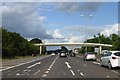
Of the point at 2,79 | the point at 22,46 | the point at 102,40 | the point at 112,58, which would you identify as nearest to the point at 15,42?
the point at 22,46

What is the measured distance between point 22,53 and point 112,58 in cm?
7960

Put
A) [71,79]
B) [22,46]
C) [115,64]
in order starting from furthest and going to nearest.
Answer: [22,46]
[115,64]
[71,79]

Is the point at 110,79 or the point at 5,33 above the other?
the point at 5,33

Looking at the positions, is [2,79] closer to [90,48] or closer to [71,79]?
[71,79]

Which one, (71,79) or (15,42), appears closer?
(71,79)

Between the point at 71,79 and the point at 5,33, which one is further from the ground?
the point at 5,33

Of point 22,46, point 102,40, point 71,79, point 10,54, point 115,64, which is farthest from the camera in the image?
point 102,40

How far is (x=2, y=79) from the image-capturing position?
1966 centimetres

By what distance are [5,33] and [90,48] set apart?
11131 centimetres

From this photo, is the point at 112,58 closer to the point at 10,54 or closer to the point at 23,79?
the point at 23,79

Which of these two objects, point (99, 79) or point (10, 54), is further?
point (10, 54)

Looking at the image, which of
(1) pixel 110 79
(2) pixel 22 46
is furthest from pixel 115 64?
(2) pixel 22 46

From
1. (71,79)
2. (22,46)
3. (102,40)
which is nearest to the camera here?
(71,79)

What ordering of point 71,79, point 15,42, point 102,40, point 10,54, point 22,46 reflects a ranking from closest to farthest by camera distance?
point 71,79
point 10,54
point 15,42
point 22,46
point 102,40
